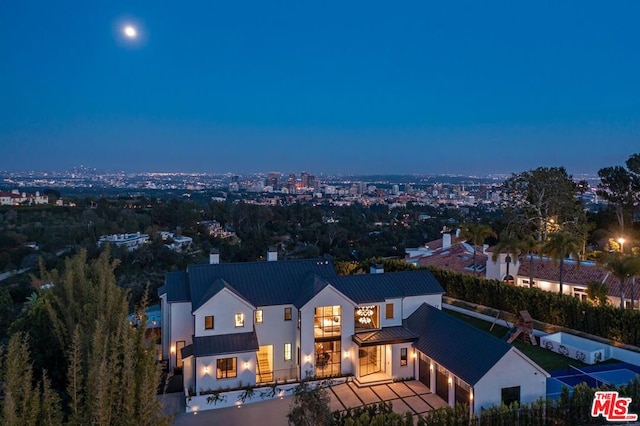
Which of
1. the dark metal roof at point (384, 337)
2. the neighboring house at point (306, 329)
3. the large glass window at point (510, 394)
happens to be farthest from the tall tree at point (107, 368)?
the large glass window at point (510, 394)

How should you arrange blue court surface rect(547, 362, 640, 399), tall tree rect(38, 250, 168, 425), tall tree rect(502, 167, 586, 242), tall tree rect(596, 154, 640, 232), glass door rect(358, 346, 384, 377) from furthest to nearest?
tall tree rect(596, 154, 640, 232)
tall tree rect(502, 167, 586, 242)
glass door rect(358, 346, 384, 377)
blue court surface rect(547, 362, 640, 399)
tall tree rect(38, 250, 168, 425)

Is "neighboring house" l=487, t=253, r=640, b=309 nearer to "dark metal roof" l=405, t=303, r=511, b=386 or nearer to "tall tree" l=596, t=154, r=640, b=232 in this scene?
"dark metal roof" l=405, t=303, r=511, b=386

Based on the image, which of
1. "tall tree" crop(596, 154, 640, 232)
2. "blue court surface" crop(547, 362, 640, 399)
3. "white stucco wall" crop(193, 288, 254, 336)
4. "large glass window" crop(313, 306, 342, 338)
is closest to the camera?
"blue court surface" crop(547, 362, 640, 399)

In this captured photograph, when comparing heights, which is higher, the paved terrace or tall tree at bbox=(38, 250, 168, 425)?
tall tree at bbox=(38, 250, 168, 425)

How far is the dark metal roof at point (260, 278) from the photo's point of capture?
71.8 feet

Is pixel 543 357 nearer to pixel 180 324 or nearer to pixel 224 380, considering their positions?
pixel 224 380

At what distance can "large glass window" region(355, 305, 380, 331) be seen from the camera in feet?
74.0

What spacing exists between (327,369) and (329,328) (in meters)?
1.85

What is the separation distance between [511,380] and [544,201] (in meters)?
33.0

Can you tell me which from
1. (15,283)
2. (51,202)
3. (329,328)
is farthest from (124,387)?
(51,202)

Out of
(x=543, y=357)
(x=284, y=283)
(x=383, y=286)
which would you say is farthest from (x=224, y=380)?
(x=543, y=357)

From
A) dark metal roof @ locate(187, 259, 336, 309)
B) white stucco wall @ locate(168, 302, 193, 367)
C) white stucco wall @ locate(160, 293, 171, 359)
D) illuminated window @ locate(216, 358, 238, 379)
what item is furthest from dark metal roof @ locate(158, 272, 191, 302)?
Result: illuminated window @ locate(216, 358, 238, 379)

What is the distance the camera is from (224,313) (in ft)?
68.2

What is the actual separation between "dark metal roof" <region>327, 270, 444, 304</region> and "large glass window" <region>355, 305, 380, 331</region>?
499 millimetres
